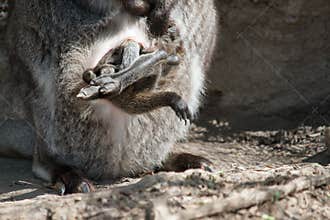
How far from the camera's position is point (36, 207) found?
3025mm

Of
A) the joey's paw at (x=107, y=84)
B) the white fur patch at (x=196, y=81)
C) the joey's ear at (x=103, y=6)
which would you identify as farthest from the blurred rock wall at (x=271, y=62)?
the joey's paw at (x=107, y=84)

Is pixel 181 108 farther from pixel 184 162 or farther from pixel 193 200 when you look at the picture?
pixel 193 200

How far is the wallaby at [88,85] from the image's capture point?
430 cm

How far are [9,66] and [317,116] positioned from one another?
2447 mm

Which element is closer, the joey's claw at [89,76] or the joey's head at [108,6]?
the joey's claw at [89,76]

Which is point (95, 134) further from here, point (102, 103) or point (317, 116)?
point (317, 116)

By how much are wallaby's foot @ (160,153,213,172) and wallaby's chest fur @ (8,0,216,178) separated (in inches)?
3.4

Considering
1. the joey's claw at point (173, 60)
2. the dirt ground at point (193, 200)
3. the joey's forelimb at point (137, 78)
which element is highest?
the joey's claw at point (173, 60)

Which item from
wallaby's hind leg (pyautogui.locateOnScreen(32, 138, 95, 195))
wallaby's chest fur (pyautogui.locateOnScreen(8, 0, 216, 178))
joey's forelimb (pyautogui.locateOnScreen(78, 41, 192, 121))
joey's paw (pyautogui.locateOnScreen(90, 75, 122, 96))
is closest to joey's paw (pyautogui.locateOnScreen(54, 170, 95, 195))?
wallaby's hind leg (pyautogui.locateOnScreen(32, 138, 95, 195))

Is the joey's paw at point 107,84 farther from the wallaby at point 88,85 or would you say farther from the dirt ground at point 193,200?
the dirt ground at point 193,200

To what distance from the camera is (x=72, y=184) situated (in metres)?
4.23

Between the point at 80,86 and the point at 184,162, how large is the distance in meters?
0.92

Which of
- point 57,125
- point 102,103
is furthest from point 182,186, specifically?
point 57,125

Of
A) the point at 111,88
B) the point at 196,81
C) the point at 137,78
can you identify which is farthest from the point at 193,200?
the point at 196,81
